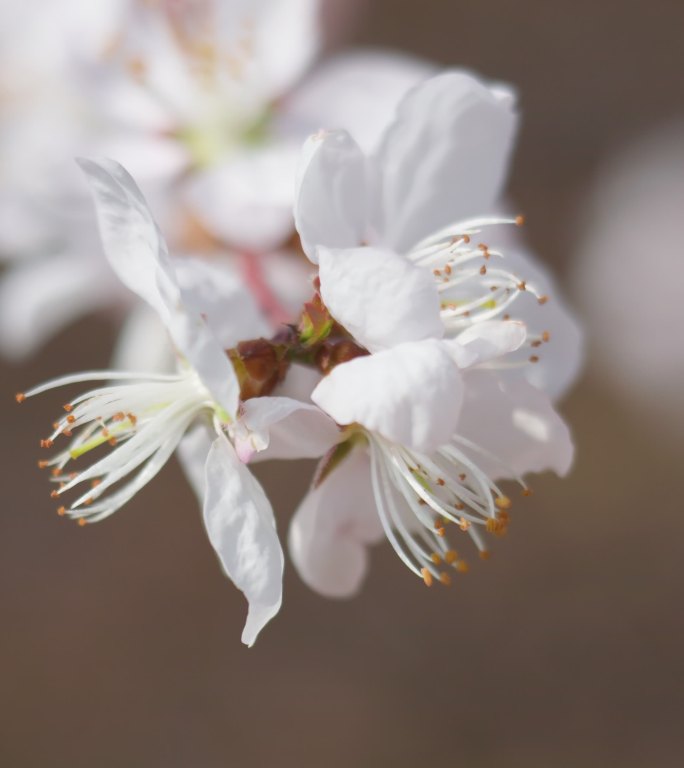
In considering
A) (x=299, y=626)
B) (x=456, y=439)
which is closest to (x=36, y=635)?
(x=299, y=626)

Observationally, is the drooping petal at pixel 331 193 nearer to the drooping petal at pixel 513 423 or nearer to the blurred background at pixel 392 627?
the drooping petal at pixel 513 423

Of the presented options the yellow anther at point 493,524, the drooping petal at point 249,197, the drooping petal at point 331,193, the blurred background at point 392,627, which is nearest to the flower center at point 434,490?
the yellow anther at point 493,524

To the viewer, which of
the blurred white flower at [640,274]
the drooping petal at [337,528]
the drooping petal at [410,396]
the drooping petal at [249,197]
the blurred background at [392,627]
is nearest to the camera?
the drooping petal at [410,396]

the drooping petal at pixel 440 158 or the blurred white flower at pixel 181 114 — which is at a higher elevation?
the drooping petal at pixel 440 158

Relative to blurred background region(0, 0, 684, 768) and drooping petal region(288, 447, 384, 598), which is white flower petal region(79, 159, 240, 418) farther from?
blurred background region(0, 0, 684, 768)

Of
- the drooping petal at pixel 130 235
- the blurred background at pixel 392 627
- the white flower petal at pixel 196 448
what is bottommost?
the blurred background at pixel 392 627

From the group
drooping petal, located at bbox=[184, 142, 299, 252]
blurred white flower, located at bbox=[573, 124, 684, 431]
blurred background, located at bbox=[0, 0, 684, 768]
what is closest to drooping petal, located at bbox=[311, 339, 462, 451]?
drooping petal, located at bbox=[184, 142, 299, 252]
